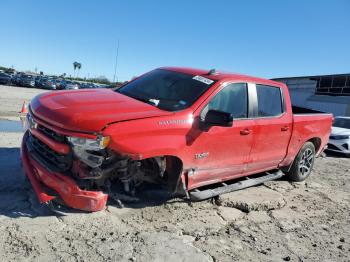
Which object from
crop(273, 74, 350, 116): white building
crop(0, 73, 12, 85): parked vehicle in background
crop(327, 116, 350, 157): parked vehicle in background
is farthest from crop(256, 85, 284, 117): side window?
crop(0, 73, 12, 85): parked vehicle in background

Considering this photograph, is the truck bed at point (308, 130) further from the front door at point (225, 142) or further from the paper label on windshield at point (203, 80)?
the paper label on windshield at point (203, 80)

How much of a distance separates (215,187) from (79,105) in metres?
2.41

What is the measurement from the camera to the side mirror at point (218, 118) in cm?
467

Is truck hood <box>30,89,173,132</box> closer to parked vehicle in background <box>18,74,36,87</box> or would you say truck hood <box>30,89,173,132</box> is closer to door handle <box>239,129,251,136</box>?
door handle <box>239,129,251,136</box>

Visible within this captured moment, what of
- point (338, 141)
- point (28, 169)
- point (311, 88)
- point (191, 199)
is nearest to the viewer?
point (28, 169)

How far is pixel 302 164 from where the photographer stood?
299 inches

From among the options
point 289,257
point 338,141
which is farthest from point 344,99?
point 289,257

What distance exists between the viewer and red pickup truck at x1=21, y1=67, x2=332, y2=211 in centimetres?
411

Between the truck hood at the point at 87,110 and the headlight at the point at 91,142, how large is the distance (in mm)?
100

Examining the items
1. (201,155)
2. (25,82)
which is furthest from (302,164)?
(25,82)

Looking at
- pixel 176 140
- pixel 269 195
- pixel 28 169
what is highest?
pixel 176 140

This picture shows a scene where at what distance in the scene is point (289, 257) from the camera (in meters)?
4.22

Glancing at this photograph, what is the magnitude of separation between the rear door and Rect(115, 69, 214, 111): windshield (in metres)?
1.06

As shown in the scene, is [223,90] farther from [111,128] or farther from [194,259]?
[194,259]
